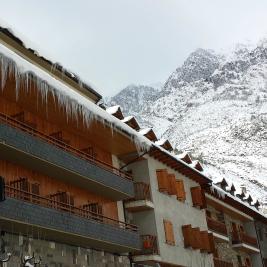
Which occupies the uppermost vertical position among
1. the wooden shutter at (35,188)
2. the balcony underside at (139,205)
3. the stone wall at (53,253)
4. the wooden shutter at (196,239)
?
the balcony underside at (139,205)

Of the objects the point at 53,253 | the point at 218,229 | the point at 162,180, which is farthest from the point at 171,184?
the point at 53,253

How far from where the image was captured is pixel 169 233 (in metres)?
26.6

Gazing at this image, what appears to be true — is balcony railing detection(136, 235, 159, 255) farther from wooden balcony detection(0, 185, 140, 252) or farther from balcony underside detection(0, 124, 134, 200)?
balcony underside detection(0, 124, 134, 200)

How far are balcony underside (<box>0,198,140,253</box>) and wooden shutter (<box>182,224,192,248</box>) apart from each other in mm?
5153

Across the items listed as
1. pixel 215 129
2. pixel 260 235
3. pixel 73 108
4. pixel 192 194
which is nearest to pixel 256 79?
pixel 215 129

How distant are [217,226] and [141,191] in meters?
10.4

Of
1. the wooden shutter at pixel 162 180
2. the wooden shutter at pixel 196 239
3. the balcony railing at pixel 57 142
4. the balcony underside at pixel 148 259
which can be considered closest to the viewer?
the balcony railing at pixel 57 142

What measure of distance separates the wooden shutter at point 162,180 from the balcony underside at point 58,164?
2.95 m

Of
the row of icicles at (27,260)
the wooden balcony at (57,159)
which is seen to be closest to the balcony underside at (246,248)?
the wooden balcony at (57,159)

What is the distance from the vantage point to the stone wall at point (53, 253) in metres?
17.0

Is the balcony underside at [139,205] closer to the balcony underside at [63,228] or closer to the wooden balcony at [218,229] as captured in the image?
the balcony underside at [63,228]

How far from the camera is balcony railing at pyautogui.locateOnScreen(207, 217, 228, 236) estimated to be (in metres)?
33.8

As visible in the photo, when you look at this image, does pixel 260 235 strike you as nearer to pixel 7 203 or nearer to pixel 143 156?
pixel 143 156

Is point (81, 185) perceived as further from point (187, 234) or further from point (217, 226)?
point (217, 226)
